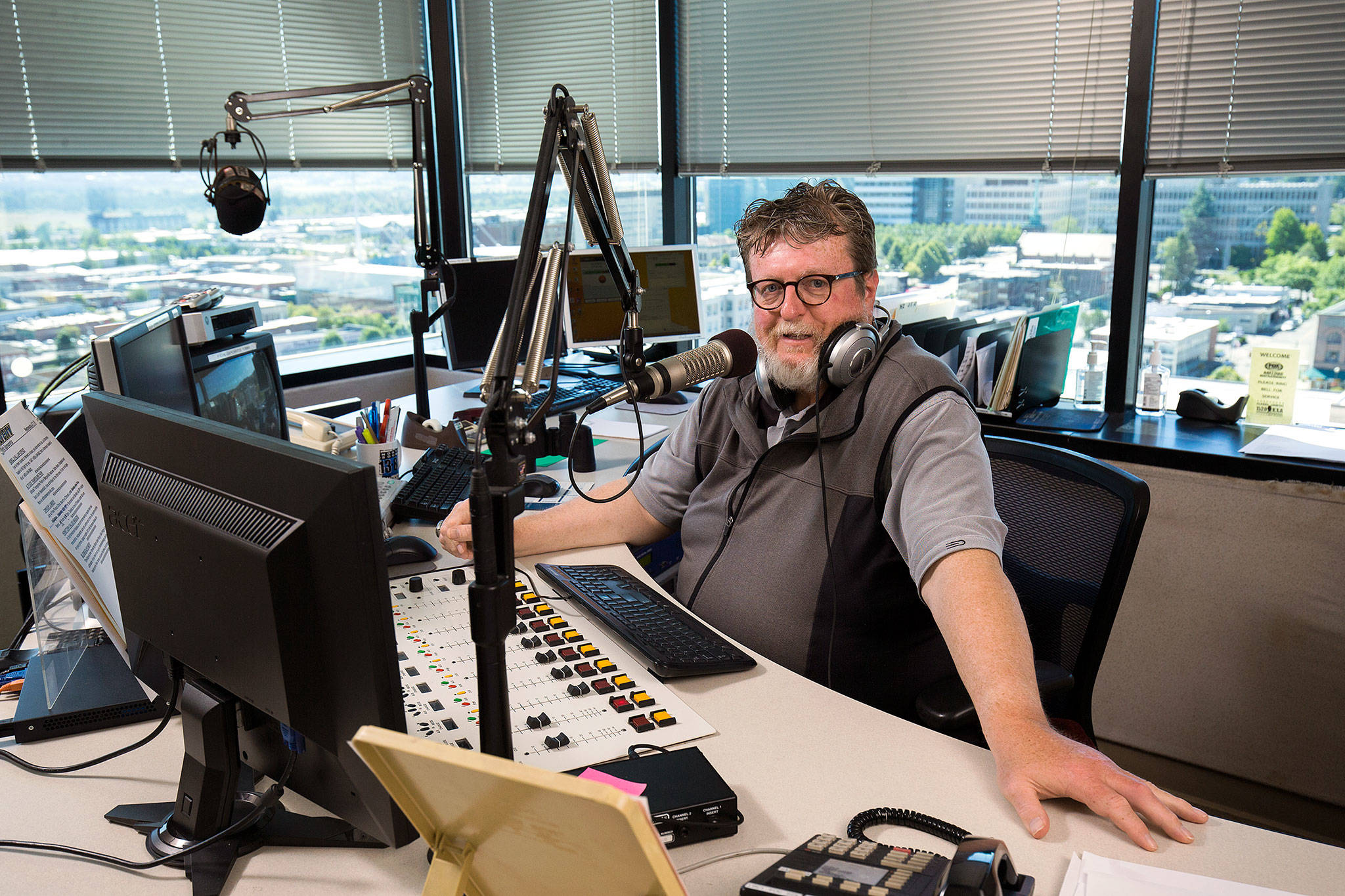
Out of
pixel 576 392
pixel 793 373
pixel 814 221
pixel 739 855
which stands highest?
pixel 814 221

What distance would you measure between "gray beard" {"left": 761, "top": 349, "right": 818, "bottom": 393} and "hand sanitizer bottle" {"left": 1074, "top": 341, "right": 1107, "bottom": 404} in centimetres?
148

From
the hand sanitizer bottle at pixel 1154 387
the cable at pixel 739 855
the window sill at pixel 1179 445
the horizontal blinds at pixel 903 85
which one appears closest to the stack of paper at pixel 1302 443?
the window sill at pixel 1179 445

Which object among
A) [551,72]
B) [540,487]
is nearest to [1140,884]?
[540,487]

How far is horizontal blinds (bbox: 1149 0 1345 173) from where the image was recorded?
2.36 m

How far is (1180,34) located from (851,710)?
2181 millimetres

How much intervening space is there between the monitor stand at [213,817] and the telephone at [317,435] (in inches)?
39.1

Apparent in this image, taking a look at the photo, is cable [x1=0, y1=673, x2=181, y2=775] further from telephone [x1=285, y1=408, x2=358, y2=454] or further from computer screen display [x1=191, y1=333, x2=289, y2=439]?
telephone [x1=285, y1=408, x2=358, y2=454]

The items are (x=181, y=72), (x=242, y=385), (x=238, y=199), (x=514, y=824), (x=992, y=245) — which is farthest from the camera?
(x=181, y=72)

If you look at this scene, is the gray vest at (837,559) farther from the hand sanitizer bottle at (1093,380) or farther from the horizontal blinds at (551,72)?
the horizontal blinds at (551,72)

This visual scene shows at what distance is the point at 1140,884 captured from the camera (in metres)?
0.89

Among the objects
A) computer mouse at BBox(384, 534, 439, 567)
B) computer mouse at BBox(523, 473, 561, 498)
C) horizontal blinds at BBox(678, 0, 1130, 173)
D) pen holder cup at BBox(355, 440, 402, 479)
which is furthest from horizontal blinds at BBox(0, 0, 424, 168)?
computer mouse at BBox(384, 534, 439, 567)

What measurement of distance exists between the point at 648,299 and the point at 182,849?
2364mm

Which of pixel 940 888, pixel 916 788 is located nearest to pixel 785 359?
pixel 916 788

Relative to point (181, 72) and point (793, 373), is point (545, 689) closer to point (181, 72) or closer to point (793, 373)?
point (793, 373)
